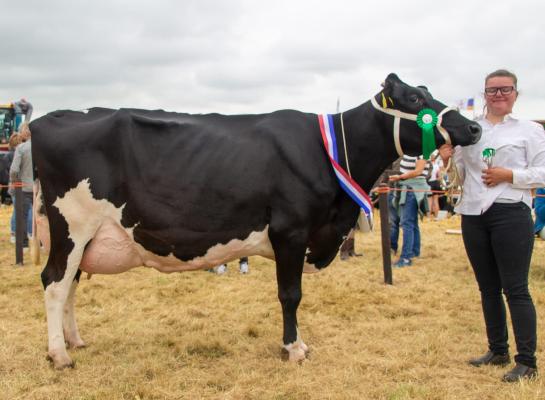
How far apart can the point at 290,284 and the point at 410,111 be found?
1.60 meters

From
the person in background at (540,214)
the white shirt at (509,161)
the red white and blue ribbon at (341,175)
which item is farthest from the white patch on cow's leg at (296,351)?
the person in background at (540,214)

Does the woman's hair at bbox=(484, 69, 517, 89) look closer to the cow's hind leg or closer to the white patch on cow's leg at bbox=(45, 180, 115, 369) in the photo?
the cow's hind leg

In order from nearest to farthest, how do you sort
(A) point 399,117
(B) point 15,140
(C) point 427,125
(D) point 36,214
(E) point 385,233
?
(C) point 427,125 < (A) point 399,117 < (D) point 36,214 < (E) point 385,233 < (B) point 15,140

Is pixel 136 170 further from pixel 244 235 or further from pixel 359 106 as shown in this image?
pixel 359 106

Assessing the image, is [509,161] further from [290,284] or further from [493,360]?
[290,284]

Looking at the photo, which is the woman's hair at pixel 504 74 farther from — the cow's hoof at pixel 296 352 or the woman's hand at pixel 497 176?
the cow's hoof at pixel 296 352

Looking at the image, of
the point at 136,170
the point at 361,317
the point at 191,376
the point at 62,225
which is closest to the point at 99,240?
the point at 62,225

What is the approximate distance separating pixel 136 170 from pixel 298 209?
1.24 metres

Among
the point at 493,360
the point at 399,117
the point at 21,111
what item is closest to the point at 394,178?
the point at 399,117

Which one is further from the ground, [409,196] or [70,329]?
[409,196]

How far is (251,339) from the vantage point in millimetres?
4727

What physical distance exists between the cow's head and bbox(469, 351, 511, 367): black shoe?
1.62 metres

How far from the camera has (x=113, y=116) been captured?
13.5 ft

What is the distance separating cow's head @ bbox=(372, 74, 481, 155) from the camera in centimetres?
394
